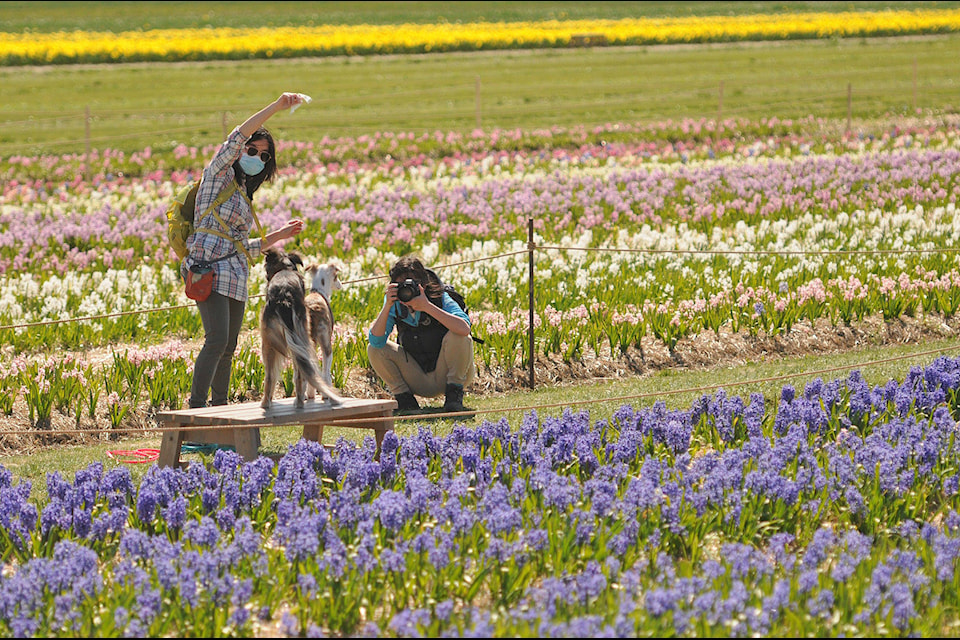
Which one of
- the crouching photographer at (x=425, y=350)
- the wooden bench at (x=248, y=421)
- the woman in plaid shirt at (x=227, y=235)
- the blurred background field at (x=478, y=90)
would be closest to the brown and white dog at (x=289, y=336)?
the wooden bench at (x=248, y=421)

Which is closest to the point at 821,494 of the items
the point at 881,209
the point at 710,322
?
the point at 710,322

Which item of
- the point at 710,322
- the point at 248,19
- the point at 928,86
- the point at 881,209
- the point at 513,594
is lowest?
the point at 513,594

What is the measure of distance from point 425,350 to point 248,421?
2232 mm

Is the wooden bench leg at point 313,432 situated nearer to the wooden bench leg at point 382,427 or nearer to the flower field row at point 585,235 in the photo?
the wooden bench leg at point 382,427

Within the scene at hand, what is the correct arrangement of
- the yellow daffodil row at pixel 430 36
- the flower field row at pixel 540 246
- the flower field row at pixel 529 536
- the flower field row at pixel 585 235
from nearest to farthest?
the flower field row at pixel 529 536
the flower field row at pixel 540 246
the flower field row at pixel 585 235
the yellow daffodil row at pixel 430 36

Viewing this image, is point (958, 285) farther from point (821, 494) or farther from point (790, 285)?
point (821, 494)

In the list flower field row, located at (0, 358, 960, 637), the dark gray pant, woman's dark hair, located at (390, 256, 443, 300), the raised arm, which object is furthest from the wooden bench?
the raised arm

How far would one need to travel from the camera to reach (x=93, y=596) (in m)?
5.38

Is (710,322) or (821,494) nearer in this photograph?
(821,494)

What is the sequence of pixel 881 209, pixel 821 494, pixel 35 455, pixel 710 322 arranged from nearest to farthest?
pixel 821 494 → pixel 35 455 → pixel 710 322 → pixel 881 209

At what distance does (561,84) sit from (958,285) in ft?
92.1

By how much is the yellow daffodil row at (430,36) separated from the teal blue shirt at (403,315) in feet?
127

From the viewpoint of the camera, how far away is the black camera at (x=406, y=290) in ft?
28.3

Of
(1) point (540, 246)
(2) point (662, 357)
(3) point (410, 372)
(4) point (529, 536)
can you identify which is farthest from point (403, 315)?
(4) point (529, 536)
